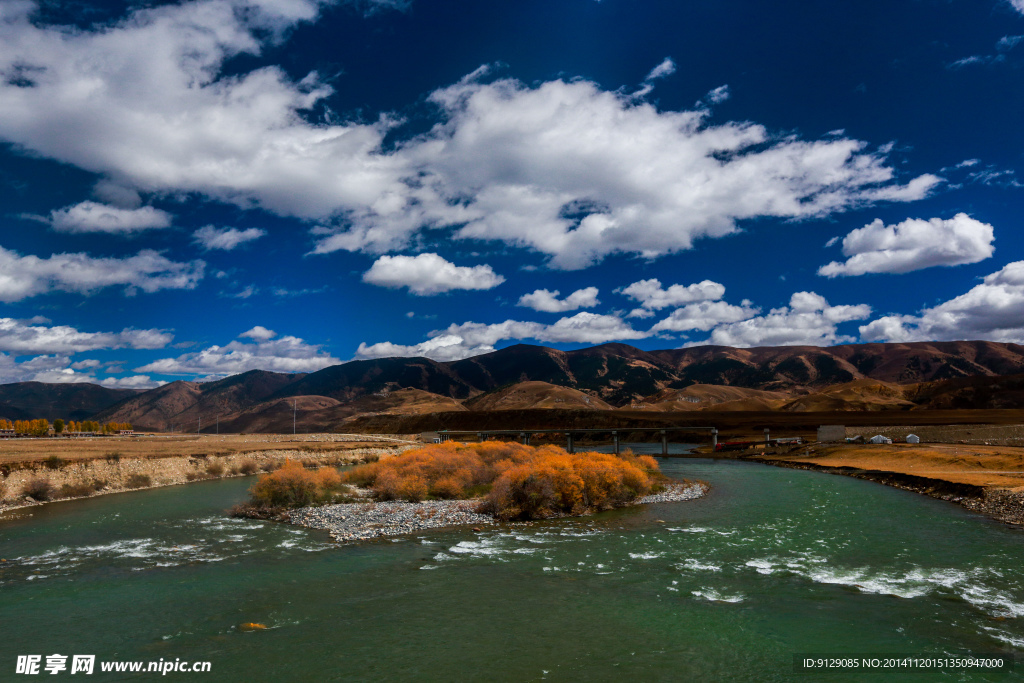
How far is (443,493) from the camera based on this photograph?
39.7m

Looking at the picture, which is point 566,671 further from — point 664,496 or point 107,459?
point 107,459

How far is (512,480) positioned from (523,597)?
14.9 m

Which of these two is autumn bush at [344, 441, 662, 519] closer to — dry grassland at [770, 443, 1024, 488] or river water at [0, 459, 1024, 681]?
river water at [0, 459, 1024, 681]

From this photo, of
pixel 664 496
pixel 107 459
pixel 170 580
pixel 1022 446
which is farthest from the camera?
pixel 1022 446

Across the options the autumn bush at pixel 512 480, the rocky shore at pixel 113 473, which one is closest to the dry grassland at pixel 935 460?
the autumn bush at pixel 512 480

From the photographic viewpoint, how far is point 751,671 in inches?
525

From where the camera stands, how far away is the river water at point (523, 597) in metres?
14.2

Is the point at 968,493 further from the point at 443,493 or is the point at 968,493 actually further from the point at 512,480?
the point at 443,493

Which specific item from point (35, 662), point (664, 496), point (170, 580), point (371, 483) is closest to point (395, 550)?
point (170, 580)

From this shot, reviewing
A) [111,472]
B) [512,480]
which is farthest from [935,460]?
[111,472]

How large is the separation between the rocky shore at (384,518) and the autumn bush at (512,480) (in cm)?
163

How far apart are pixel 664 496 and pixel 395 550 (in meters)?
24.6

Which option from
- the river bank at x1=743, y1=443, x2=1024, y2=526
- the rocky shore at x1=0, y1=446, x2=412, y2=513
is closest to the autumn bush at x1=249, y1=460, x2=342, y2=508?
the rocky shore at x1=0, y1=446, x2=412, y2=513

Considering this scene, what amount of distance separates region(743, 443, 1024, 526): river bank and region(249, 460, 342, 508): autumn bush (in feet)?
142
